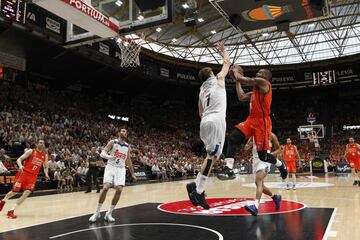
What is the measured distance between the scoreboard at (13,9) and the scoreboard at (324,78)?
27.5 meters

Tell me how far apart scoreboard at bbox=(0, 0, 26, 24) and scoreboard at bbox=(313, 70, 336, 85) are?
27.5 m

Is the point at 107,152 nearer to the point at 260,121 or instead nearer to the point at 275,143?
the point at 260,121

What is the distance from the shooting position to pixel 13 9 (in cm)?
1566

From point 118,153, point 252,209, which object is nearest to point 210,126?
point 252,209

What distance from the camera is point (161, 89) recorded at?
117 feet

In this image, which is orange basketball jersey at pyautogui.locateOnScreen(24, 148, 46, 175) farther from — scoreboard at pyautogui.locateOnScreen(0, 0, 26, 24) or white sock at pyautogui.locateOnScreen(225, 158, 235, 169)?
scoreboard at pyautogui.locateOnScreen(0, 0, 26, 24)

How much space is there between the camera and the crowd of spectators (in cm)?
1709

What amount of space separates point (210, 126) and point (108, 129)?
22031 millimetres

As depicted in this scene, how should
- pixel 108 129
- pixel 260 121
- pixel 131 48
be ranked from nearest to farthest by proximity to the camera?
pixel 260 121 → pixel 131 48 → pixel 108 129

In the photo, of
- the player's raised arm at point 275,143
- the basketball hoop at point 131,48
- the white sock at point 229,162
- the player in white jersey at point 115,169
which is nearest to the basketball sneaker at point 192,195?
the white sock at point 229,162

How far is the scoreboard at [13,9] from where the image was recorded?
1498cm

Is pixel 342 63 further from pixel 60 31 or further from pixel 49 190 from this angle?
pixel 49 190

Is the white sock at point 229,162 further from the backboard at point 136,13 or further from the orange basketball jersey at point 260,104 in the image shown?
the backboard at point 136,13

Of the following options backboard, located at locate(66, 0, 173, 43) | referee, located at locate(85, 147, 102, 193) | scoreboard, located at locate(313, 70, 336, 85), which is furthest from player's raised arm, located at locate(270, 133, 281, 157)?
scoreboard, located at locate(313, 70, 336, 85)
